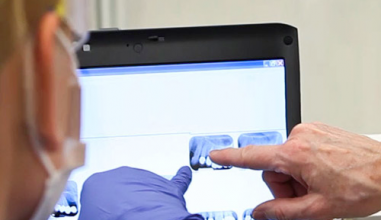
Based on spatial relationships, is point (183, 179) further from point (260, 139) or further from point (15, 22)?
point (15, 22)

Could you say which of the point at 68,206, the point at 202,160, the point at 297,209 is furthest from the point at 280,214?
the point at 68,206

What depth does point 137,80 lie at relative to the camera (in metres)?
0.59

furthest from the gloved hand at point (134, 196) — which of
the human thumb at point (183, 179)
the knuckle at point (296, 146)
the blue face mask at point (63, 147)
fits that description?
the blue face mask at point (63, 147)

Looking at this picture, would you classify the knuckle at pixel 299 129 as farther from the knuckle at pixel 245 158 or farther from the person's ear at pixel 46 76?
the person's ear at pixel 46 76

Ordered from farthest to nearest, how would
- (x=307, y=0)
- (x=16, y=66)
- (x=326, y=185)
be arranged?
(x=307, y=0) < (x=326, y=185) < (x=16, y=66)

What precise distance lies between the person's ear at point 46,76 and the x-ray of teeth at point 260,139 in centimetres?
34

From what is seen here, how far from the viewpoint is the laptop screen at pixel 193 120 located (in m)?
0.59

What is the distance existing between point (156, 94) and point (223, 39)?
10 cm

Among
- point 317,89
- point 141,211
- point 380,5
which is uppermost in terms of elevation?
point 380,5

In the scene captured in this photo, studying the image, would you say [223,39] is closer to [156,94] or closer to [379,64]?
[156,94]

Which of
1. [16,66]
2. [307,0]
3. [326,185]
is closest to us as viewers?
[16,66]

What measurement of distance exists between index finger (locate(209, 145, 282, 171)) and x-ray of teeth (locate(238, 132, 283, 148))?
81 mm

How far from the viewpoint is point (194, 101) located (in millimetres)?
594

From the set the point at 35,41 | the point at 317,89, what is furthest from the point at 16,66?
the point at 317,89
